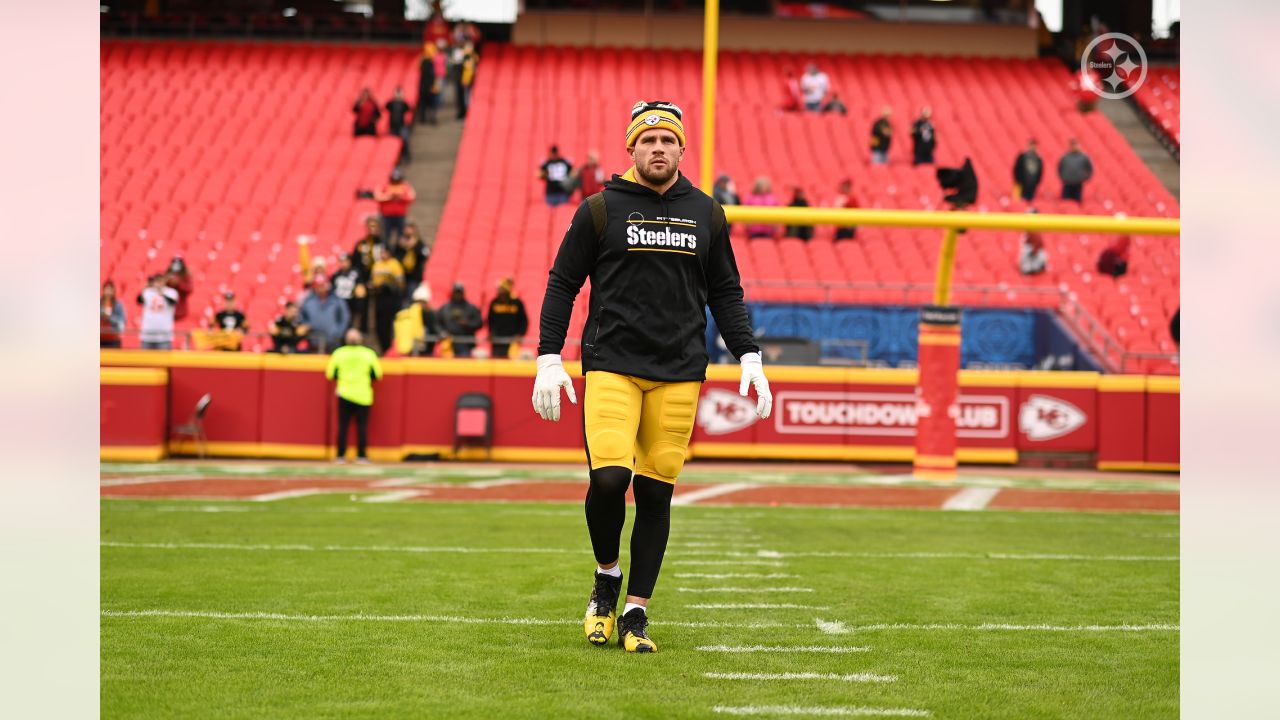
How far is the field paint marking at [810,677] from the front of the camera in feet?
16.4

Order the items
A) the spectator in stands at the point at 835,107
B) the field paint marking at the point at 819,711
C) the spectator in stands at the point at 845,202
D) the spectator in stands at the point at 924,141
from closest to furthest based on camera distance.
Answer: the field paint marking at the point at 819,711 < the spectator in stands at the point at 845,202 < the spectator in stands at the point at 924,141 < the spectator in stands at the point at 835,107

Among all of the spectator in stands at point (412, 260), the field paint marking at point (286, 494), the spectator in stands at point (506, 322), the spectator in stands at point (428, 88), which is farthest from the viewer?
the spectator in stands at point (428, 88)

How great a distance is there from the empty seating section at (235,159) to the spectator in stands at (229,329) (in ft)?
5.80

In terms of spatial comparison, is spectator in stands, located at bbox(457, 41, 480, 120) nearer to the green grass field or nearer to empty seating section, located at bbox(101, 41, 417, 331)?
empty seating section, located at bbox(101, 41, 417, 331)

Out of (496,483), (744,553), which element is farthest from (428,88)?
(744,553)

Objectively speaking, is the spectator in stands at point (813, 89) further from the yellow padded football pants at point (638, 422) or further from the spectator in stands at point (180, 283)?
the yellow padded football pants at point (638, 422)

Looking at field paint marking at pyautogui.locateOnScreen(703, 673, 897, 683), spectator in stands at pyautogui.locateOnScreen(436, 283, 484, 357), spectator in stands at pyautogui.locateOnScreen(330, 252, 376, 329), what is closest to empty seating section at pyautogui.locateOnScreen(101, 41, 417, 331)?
spectator in stands at pyautogui.locateOnScreen(330, 252, 376, 329)

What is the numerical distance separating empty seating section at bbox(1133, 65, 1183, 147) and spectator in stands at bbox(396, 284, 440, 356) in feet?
50.7

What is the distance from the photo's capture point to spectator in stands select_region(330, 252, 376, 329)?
747 inches

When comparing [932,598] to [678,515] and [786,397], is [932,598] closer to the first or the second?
[678,515]

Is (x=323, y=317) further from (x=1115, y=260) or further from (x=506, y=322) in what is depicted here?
(x=1115, y=260)

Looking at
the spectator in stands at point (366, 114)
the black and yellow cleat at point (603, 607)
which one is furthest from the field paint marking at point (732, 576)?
the spectator in stands at point (366, 114)

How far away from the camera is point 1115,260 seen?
22031 millimetres
